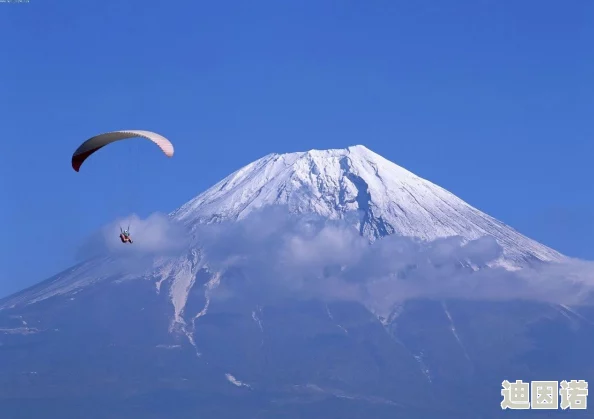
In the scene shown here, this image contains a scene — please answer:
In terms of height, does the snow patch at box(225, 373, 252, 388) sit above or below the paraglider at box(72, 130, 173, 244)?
above

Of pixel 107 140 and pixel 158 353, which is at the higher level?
pixel 158 353

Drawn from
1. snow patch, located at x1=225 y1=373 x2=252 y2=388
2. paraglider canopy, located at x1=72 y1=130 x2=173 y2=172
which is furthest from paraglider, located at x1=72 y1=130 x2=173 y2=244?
snow patch, located at x1=225 y1=373 x2=252 y2=388

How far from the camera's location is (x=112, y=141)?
213ft

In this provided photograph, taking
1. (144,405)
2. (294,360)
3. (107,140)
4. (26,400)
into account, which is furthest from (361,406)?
(107,140)

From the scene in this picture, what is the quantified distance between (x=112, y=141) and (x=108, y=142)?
0.93 ft

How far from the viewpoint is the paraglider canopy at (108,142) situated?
2470 inches

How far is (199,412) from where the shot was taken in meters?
183

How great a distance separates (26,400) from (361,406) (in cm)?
4368

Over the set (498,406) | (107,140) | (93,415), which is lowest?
(107,140)

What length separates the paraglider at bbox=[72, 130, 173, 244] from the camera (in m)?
Answer: 62.1

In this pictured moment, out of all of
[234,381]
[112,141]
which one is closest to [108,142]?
[112,141]

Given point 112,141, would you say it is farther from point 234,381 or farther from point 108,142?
point 234,381

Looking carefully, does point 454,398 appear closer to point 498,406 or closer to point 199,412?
point 498,406

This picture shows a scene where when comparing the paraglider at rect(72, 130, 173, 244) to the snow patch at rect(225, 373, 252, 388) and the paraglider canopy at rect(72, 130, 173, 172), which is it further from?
the snow patch at rect(225, 373, 252, 388)
